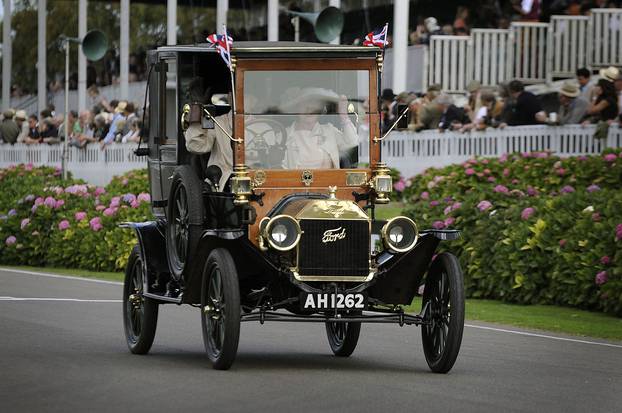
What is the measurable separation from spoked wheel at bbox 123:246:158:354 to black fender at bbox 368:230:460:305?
222 centimetres

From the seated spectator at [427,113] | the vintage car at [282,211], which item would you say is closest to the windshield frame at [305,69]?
the vintage car at [282,211]

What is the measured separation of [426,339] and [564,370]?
3.62 ft

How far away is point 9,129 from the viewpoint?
39281 millimetres

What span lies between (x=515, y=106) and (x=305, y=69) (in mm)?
12373

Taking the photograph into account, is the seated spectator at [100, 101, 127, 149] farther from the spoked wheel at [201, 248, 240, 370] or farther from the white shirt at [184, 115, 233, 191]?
the spoked wheel at [201, 248, 240, 370]

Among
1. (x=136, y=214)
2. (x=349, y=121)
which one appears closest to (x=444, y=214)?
(x=136, y=214)

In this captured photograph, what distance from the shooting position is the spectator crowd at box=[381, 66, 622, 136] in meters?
23.5

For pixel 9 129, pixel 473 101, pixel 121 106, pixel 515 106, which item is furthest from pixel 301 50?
pixel 9 129

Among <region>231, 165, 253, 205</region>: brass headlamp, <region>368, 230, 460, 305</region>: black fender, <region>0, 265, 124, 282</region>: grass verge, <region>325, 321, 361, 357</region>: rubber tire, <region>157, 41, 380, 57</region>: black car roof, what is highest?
<region>157, 41, 380, 57</region>: black car roof

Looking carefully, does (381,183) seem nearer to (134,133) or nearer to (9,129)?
(134,133)

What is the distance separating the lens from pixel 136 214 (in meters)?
27.3

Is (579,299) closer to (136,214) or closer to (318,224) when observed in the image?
(318,224)

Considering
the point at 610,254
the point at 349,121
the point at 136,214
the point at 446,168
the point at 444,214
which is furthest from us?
the point at 136,214

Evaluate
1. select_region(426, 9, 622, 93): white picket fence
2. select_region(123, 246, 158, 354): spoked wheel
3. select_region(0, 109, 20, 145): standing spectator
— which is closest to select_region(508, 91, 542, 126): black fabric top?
select_region(426, 9, 622, 93): white picket fence
